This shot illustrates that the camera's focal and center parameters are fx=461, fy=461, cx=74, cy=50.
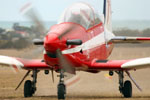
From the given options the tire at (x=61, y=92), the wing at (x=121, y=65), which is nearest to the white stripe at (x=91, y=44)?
the wing at (x=121, y=65)

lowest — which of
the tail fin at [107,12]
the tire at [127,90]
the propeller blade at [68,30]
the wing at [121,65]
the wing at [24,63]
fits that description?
the tire at [127,90]

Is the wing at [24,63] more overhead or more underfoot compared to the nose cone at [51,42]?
more underfoot

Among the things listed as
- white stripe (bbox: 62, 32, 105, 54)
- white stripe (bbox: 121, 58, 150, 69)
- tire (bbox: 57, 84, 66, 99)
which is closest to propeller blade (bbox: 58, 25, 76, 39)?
A: white stripe (bbox: 62, 32, 105, 54)

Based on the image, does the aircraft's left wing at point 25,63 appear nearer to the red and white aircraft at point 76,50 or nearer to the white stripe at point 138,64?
the red and white aircraft at point 76,50

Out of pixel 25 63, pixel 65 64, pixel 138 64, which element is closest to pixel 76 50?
pixel 65 64

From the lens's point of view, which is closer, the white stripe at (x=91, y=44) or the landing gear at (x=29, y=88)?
the white stripe at (x=91, y=44)

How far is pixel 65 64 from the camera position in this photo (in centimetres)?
1511

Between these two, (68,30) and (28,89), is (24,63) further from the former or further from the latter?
(68,30)

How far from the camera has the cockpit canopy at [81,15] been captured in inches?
623

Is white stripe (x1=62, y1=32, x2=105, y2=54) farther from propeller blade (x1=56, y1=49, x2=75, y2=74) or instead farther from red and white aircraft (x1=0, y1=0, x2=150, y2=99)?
propeller blade (x1=56, y1=49, x2=75, y2=74)

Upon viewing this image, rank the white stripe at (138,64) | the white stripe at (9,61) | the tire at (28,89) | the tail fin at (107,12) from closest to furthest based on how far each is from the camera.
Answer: the white stripe at (138,64)
the tire at (28,89)
the white stripe at (9,61)
the tail fin at (107,12)

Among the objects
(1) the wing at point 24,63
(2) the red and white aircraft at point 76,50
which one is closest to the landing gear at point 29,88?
(2) the red and white aircraft at point 76,50

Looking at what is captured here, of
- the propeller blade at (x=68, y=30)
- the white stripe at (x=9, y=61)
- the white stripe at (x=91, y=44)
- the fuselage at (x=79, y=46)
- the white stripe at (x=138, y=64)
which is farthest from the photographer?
the white stripe at (x=9, y=61)

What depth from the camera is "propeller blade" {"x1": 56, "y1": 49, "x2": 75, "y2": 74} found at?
1459 cm
